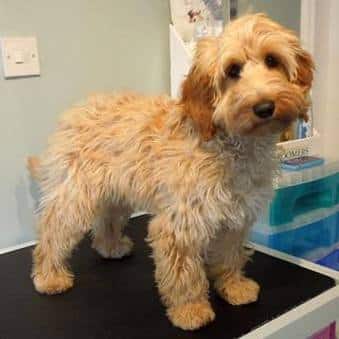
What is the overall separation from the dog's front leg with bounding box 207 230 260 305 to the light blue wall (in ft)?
2.20

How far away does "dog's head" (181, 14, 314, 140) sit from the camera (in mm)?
898

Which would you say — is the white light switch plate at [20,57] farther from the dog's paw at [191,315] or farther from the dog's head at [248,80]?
the dog's paw at [191,315]

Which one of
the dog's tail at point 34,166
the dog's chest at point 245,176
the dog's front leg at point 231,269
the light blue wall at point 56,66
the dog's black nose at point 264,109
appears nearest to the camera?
the dog's black nose at point 264,109

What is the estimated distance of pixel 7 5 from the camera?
142 centimetres

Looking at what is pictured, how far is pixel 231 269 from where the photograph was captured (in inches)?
47.3

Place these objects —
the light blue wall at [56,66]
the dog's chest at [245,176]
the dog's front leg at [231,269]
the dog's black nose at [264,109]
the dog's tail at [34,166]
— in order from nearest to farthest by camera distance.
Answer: the dog's black nose at [264,109], the dog's chest at [245,176], the dog's front leg at [231,269], the dog's tail at [34,166], the light blue wall at [56,66]

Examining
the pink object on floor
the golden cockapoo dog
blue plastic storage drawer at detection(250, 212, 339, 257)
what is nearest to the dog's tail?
the golden cockapoo dog

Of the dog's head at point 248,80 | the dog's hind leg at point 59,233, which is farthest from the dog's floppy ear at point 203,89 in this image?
the dog's hind leg at point 59,233

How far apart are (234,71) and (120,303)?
1.99ft

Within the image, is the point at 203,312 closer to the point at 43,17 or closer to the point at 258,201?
the point at 258,201

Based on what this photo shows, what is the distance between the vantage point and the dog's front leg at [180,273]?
105 cm

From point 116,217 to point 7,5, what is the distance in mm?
668

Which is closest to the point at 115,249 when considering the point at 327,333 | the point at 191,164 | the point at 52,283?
the point at 52,283

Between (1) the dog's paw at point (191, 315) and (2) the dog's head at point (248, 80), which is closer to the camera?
(2) the dog's head at point (248, 80)
